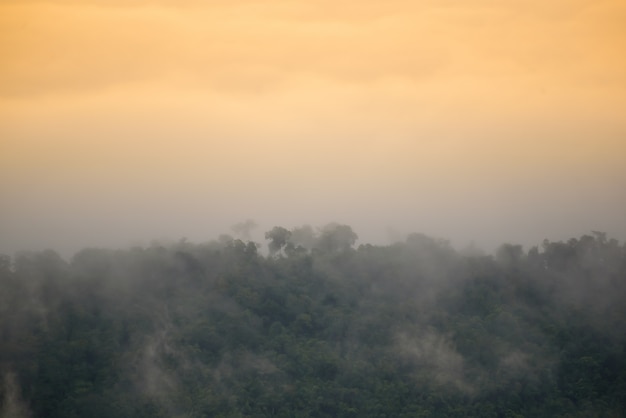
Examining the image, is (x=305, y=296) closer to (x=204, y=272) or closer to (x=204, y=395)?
(x=204, y=272)

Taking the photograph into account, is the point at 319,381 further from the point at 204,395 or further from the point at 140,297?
the point at 140,297

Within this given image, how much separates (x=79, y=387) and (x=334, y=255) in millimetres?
14414

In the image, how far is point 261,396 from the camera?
4069 centimetres

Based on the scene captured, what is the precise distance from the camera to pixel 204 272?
46.9 m

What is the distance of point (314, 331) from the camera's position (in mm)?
45594

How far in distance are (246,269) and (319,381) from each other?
7.44 meters

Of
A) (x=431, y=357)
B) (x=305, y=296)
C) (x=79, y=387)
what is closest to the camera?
(x=79, y=387)

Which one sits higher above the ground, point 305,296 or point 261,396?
point 305,296

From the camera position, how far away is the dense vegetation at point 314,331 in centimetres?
4062

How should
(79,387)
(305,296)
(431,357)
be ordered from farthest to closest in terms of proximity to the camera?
(305,296) < (431,357) < (79,387)

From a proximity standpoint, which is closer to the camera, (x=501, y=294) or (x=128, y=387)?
(x=128, y=387)

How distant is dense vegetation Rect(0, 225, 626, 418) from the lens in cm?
→ 4062

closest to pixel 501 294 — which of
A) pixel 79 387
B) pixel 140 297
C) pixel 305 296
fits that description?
pixel 305 296

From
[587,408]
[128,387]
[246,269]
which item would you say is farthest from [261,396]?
[587,408]
